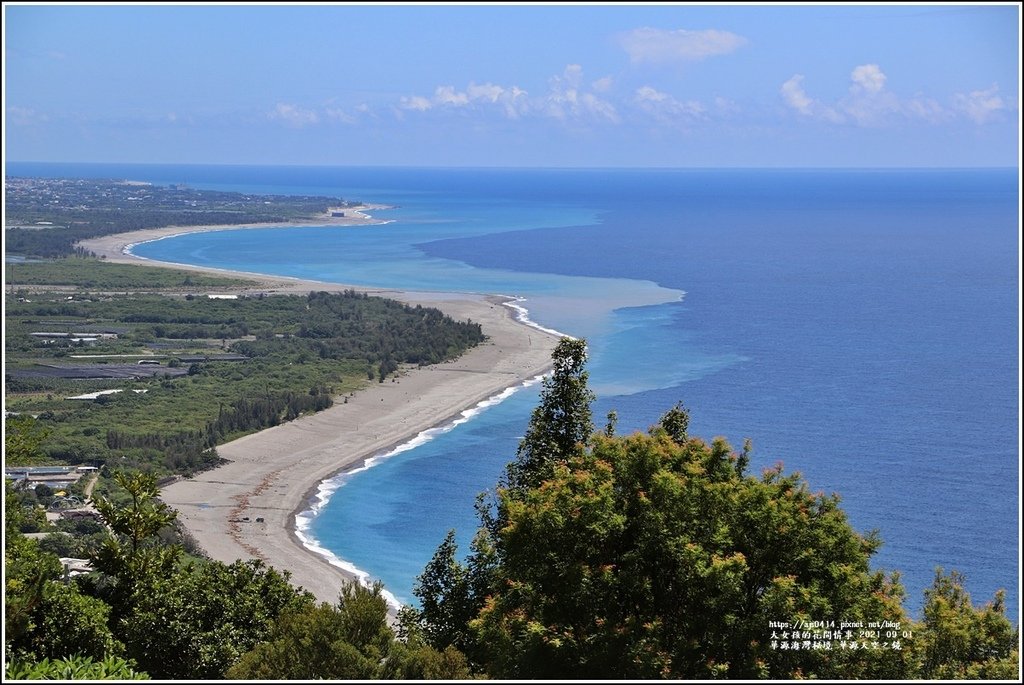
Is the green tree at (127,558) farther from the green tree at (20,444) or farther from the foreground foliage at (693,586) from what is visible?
the foreground foliage at (693,586)

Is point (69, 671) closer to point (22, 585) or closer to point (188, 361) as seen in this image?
point (22, 585)

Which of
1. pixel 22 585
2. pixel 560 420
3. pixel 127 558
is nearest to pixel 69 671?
pixel 22 585

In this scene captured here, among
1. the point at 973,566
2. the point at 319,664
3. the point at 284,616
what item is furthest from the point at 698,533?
the point at 973,566

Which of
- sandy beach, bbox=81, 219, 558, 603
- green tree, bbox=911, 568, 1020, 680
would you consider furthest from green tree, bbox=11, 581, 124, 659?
sandy beach, bbox=81, 219, 558, 603

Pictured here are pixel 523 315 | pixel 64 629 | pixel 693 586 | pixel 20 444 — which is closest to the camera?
pixel 693 586

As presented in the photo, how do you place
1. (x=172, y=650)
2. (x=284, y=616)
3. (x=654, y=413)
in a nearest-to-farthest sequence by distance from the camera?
1. (x=284, y=616)
2. (x=172, y=650)
3. (x=654, y=413)

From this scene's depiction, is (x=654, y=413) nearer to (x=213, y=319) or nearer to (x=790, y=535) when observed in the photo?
(x=790, y=535)

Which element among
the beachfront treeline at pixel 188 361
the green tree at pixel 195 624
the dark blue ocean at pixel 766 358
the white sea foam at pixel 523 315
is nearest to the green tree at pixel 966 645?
the green tree at pixel 195 624
